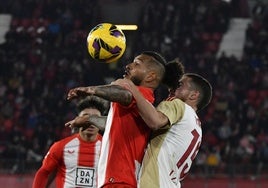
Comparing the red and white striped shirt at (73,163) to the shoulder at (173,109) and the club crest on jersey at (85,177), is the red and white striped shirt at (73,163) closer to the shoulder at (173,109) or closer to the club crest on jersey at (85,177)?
the club crest on jersey at (85,177)

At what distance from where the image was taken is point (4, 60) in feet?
67.2

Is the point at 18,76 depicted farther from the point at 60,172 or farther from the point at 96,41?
the point at 96,41

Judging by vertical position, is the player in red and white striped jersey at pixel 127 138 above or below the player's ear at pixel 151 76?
below

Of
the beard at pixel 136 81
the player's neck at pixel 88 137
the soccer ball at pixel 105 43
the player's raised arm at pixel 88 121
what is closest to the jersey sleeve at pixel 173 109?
the beard at pixel 136 81

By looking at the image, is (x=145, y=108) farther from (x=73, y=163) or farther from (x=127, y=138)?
(x=73, y=163)

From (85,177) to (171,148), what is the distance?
2259 mm

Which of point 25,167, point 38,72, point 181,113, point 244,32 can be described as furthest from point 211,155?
point 181,113

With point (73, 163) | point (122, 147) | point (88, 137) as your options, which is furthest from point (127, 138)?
point (88, 137)

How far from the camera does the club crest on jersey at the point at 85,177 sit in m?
7.19

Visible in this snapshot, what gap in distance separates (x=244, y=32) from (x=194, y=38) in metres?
1.77

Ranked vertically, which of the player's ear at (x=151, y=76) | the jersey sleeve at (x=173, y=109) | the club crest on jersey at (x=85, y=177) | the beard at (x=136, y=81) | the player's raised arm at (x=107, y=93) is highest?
the player's ear at (x=151, y=76)

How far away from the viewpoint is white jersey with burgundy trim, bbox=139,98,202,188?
509 cm

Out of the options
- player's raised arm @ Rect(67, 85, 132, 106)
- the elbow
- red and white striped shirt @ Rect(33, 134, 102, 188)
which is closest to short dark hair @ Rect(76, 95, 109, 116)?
red and white striped shirt @ Rect(33, 134, 102, 188)

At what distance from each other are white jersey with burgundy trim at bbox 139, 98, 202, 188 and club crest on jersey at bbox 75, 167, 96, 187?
2.03 m
